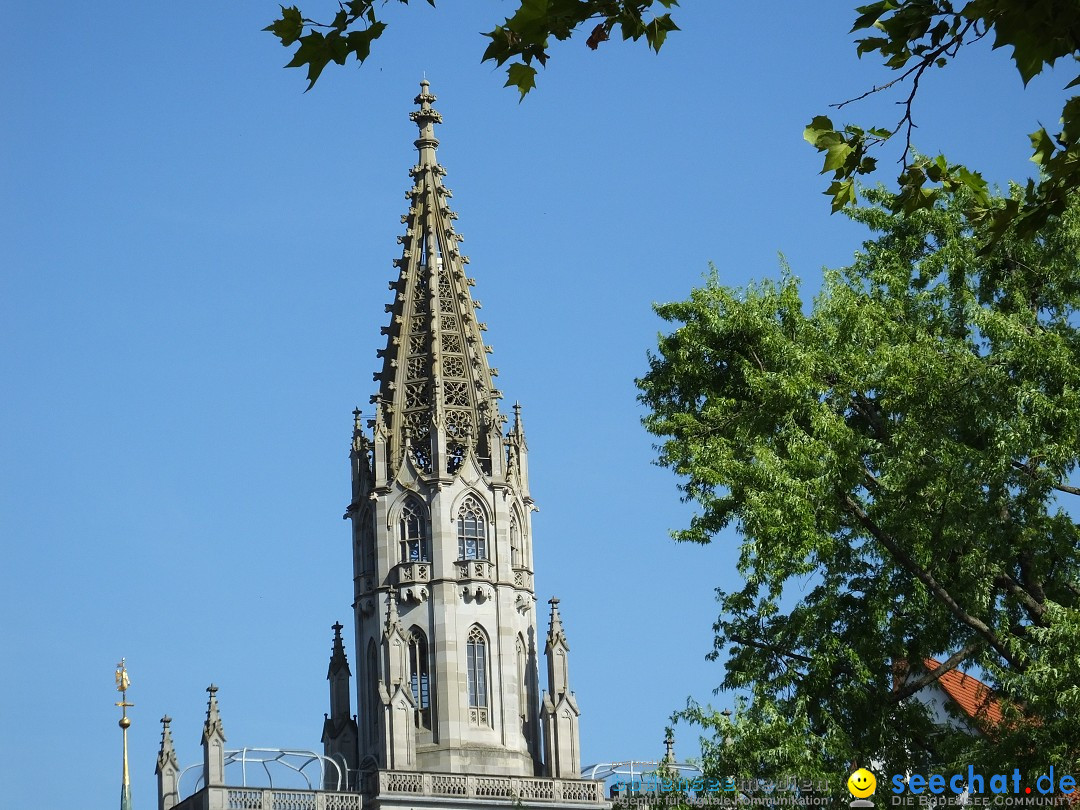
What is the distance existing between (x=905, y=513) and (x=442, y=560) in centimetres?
3309

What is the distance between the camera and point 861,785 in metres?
29.0

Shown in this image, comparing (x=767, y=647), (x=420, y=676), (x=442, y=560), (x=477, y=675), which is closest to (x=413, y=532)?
(x=442, y=560)

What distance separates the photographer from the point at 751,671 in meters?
32.1

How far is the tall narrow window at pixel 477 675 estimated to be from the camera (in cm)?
6134

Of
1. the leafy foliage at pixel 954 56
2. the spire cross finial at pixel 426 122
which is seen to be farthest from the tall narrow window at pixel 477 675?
the leafy foliage at pixel 954 56

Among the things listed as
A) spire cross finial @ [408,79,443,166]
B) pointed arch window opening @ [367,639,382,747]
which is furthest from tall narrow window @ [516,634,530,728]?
spire cross finial @ [408,79,443,166]

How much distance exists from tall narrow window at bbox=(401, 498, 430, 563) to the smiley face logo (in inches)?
1377

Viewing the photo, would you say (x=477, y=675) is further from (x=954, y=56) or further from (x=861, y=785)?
(x=954, y=56)

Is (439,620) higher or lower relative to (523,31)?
higher

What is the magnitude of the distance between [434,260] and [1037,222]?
55.9 meters

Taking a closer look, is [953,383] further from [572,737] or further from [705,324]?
[572,737]

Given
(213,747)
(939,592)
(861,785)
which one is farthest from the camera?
(213,747)

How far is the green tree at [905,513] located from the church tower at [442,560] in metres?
26.6

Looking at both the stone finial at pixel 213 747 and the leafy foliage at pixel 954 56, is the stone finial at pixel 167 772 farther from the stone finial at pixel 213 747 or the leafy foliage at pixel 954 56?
the leafy foliage at pixel 954 56
